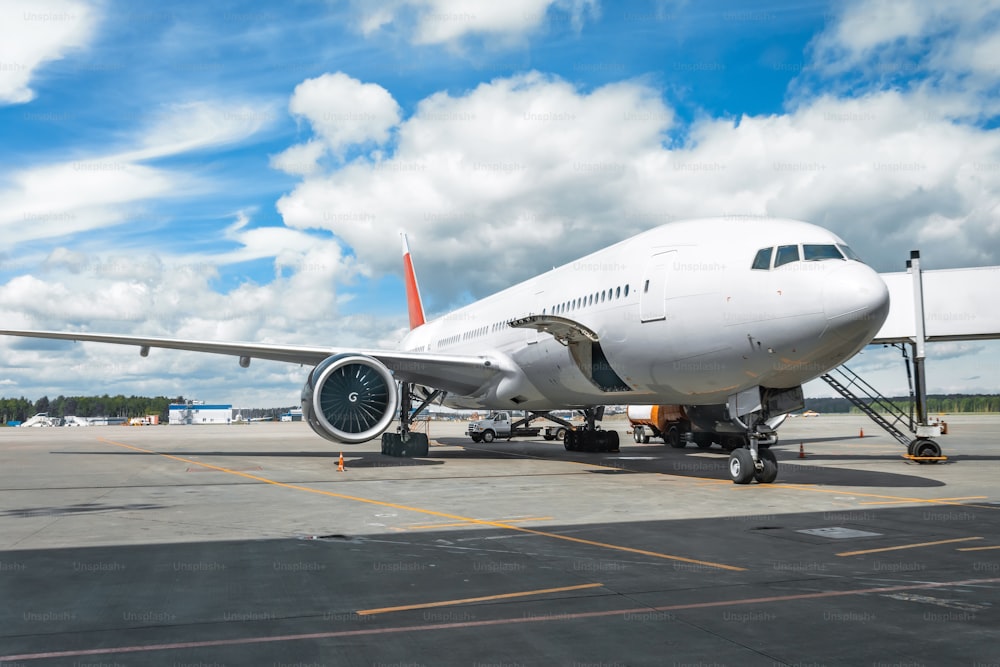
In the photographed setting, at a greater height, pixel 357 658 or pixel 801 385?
pixel 801 385

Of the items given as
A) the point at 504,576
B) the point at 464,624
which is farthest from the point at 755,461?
the point at 464,624

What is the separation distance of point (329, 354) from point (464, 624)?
16402 mm

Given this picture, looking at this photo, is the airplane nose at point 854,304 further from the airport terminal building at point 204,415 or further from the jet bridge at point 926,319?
the airport terminal building at point 204,415

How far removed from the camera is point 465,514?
10.4 metres

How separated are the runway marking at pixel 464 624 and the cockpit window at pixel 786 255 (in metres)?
6.96

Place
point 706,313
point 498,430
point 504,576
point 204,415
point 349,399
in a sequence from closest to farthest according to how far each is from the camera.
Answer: point 504,576 → point 706,313 → point 349,399 → point 498,430 → point 204,415

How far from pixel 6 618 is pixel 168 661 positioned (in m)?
1.71

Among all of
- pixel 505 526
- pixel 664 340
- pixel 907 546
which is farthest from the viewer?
pixel 664 340

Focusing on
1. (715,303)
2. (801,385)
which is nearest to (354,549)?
(715,303)

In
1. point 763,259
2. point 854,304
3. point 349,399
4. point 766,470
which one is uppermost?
point 763,259

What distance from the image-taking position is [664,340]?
544 inches

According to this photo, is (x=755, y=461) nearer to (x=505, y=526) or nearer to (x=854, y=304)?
(x=854, y=304)

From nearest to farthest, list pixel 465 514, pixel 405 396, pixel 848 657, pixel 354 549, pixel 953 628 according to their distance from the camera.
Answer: pixel 848 657 < pixel 953 628 < pixel 354 549 < pixel 465 514 < pixel 405 396

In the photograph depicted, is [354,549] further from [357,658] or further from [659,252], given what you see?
[659,252]
